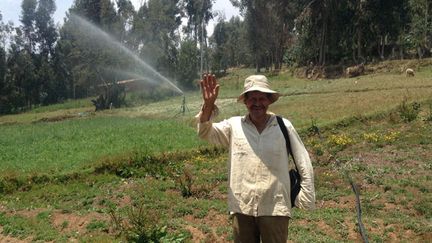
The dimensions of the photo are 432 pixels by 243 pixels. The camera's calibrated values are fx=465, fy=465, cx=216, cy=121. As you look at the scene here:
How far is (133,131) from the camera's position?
19.5m

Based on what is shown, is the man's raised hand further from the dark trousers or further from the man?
the dark trousers

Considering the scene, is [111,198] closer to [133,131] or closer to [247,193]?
[247,193]

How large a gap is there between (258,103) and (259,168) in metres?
0.54

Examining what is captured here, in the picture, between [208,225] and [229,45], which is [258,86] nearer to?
[208,225]

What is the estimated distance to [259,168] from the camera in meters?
3.76

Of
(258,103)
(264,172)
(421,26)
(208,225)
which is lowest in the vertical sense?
(208,225)

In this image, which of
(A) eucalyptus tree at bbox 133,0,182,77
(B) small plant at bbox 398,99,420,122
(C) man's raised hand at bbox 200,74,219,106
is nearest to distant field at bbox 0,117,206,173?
(B) small plant at bbox 398,99,420,122

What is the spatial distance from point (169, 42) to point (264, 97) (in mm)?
54967

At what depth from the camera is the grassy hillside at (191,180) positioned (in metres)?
7.69

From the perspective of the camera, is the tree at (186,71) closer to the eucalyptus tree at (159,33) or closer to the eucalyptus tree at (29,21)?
the eucalyptus tree at (159,33)

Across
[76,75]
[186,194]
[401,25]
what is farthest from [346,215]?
[76,75]

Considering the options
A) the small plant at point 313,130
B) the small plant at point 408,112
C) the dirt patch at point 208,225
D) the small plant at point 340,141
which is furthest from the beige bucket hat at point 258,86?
the small plant at point 408,112

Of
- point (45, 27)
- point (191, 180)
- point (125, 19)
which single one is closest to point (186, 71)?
point (125, 19)

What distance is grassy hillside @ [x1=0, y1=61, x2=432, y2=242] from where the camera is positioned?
25.2 ft
